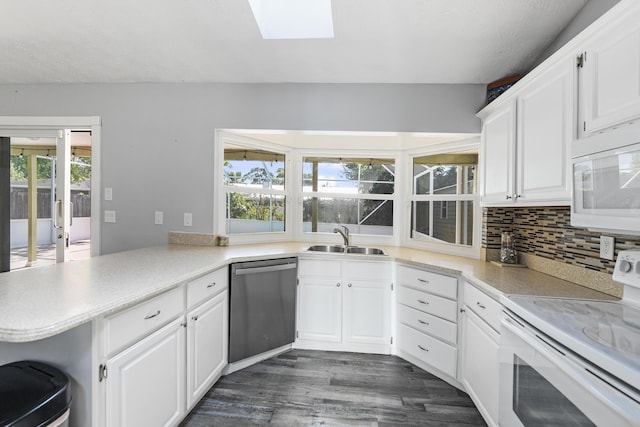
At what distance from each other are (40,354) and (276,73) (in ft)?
7.40

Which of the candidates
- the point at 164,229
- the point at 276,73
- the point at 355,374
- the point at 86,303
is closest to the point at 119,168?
the point at 164,229

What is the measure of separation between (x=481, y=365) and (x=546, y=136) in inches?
51.9

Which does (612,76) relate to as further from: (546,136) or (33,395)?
(33,395)

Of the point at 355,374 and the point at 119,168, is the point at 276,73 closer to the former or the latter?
the point at 119,168

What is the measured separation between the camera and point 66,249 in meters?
2.64

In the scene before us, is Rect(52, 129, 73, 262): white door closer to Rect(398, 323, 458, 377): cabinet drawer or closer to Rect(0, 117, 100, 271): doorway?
Rect(0, 117, 100, 271): doorway

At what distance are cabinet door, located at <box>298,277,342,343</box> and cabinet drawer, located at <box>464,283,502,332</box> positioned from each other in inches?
39.1

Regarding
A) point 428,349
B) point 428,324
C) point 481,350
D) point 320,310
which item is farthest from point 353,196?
point 481,350

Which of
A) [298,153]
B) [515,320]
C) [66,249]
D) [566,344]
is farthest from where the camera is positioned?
[298,153]

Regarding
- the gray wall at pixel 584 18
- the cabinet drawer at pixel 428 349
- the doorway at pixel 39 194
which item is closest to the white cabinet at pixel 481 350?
the cabinet drawer at pixel 428 349

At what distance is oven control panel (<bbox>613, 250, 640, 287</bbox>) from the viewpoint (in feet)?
4.10

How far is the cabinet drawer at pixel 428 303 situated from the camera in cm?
207

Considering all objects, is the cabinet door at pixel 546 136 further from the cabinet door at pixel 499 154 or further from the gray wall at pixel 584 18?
the gray wall at pixel 584 18

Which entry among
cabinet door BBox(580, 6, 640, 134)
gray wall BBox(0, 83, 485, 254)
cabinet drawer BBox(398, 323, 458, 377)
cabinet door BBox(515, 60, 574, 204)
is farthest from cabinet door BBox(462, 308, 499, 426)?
gray wall BBox(0, 83, 485, 254)
